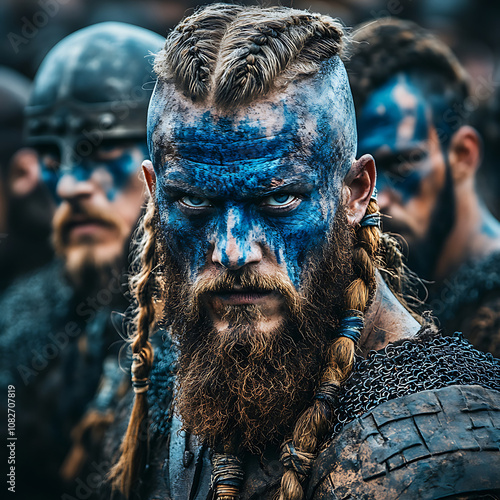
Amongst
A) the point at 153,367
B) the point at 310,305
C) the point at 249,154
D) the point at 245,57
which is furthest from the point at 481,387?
the point at 153,367

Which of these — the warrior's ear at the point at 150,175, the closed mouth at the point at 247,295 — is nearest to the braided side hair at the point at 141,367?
the warrior's ear at the point at 150,175

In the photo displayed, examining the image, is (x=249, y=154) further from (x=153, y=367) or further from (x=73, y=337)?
(x=73, y=337)

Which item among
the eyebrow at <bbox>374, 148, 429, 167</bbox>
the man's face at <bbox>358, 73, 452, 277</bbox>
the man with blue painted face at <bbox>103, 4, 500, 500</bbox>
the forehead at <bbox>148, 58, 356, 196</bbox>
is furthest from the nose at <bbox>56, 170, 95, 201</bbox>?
the forehead at <bbox>148, 58, 356, 196</bbox>

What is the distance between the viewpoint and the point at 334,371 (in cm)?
286

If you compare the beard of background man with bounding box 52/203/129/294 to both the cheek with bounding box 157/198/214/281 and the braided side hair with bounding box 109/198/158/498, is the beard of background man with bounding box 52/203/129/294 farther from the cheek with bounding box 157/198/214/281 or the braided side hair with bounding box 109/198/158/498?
the cheek with bounding box 157/198/214/281

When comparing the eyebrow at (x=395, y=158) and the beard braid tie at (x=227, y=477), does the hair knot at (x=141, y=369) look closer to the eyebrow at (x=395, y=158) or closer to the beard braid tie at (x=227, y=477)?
the beard braid tie at (x=227, y=477)

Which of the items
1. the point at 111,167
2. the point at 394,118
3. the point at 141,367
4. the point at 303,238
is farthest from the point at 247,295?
the point at 111,167

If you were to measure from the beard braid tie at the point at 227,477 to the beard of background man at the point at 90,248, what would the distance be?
161 inches

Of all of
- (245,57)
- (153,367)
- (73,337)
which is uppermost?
(245,57)

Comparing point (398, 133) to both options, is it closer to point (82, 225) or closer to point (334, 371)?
point (82, 225)

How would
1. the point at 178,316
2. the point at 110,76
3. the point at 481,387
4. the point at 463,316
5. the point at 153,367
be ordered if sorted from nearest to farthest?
the point at 481,387, the point at 178,316, the point at 153,367, the point at 463,316, the point at 110,76

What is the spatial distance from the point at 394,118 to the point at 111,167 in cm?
253

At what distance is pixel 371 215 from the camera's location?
311 cm

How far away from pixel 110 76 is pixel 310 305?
4.34 metres
